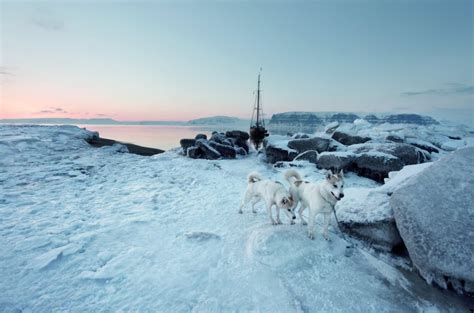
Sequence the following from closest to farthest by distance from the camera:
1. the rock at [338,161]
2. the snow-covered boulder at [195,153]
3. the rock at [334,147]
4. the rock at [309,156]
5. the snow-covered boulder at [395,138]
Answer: the rock at [338,161]
the rock at [309,156]
the rock at [334,147]
the snow-covered boulder at [195,153]
the snow-covered boulder at [395,138]

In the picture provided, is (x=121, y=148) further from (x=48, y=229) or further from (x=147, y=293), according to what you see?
(x=147, y=293)

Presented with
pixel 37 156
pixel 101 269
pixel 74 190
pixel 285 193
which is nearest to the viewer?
pixel 101 269

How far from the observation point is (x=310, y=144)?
48.4ft

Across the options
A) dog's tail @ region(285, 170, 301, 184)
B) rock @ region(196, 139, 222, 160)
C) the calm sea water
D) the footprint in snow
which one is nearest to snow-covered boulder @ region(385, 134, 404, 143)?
rock @ region(196, 139, 222, 160)

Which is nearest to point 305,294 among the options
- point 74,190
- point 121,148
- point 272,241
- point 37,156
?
point 272,241

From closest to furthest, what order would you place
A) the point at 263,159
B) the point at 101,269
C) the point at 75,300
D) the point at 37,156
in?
the point at 75,300 → the point at 101,269 → the point at 37,156 → the point at 263,159

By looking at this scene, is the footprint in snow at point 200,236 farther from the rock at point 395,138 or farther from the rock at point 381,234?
the rock at point 395,138

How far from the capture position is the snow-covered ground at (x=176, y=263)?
10.9 feet

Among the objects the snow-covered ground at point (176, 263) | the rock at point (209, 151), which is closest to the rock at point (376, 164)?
the snow-covered ground at point (176, 263)

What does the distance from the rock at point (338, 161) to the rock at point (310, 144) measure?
2.60 metres

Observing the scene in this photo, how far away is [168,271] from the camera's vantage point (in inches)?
A: 153

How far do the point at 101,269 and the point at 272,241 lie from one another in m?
3.22

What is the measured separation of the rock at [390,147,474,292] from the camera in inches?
142

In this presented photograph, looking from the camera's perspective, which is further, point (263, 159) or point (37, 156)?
point (263, 159)
